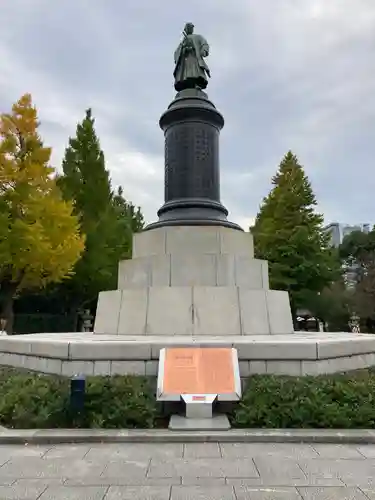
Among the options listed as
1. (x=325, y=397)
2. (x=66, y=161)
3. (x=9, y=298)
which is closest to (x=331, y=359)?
(x=325, y=397)

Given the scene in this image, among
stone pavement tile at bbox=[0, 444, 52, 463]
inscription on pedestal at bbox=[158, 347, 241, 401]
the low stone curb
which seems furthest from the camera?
inscription on pedestal at bbox=[158, 347, 241, 401]

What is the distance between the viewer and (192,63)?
12.9 meters

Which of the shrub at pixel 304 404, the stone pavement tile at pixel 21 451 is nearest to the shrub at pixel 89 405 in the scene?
the stone pavement tile at pixel 21 451

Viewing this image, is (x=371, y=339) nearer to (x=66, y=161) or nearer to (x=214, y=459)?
(x=214, y=459)

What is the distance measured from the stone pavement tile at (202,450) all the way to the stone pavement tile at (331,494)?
127cm

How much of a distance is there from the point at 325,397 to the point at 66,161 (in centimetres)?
2834

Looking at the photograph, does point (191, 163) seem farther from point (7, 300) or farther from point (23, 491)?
point (7, 300)

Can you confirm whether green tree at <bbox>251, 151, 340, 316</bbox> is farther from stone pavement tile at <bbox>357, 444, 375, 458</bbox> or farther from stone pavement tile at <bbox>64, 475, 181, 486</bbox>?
stone pavement tile at <bbox>64, 475, 181, 486</bbox>

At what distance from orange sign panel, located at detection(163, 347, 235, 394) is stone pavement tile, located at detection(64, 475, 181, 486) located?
2.07 metres

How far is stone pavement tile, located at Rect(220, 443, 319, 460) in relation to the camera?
5.17 m

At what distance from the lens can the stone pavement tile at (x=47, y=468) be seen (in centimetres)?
456

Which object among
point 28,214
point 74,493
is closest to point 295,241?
point 28,214

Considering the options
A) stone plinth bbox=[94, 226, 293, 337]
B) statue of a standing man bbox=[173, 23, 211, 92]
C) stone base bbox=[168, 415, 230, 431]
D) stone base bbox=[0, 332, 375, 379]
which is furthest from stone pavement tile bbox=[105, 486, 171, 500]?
statue of a standing man bbox=[173, 23, 211, 92]

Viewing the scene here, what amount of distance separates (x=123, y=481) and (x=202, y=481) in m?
0.74
